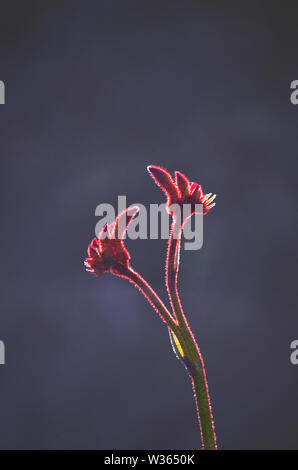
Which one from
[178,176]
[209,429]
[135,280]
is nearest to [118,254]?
[135,280]

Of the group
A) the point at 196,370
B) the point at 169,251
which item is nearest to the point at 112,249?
the point at 169,251

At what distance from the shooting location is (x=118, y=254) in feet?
2.46

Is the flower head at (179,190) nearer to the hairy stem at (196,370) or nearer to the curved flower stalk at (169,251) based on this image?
the curved flower stalk at (169,251)

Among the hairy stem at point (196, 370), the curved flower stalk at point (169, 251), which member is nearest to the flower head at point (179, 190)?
the curved flower stalk at point (169, 251)

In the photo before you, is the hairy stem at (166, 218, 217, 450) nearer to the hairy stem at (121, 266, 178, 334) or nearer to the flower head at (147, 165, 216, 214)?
the hairy stem at (121, 266, 178, 334)

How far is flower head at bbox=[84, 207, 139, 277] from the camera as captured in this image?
29.5 inches

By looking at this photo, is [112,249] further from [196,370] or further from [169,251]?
[196,370]

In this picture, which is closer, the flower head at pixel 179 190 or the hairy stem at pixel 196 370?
the hairy stem at pixel 196 370

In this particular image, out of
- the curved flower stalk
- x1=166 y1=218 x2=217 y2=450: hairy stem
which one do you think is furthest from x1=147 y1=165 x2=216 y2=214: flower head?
x1=166 y1=218 x2=217 y2=450: hairy stem

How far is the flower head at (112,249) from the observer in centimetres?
75
